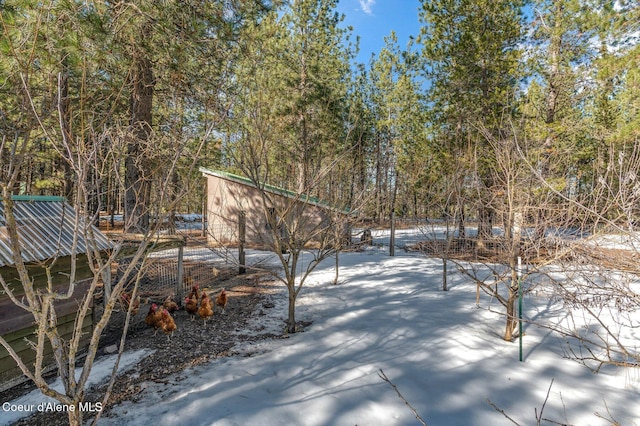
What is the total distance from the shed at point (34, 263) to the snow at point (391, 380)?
2.52ft

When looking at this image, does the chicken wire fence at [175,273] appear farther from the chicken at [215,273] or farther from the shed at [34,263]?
the shed at [34,263]

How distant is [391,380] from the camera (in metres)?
3.79

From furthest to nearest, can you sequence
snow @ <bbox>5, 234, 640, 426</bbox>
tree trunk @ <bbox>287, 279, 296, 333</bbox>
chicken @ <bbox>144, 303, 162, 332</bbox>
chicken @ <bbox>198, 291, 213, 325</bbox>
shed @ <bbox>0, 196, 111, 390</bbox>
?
chicken @ <bbox>198, 291, 213, 325</bbox> → tree trunk @ <bbox>287, 279, 296, 333</bbox> → chicken @ <bbox>144, 303, 162, 332</bbox> → shed @ <bbox>0, 196, 111, 390</bbox> → snow @ <bbox>5, 234, 640, 426</bbox>

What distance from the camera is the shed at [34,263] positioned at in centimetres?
352

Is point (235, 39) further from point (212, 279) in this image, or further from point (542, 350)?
point (542, 350)

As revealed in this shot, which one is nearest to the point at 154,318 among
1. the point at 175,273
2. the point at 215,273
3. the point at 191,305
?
the point at 191,305

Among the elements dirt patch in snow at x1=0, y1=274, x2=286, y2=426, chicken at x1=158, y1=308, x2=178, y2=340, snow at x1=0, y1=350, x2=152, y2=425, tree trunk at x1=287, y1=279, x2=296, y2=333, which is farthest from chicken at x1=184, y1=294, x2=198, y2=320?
tree trunk at x1=287, y1=279, x2=296, y2=333

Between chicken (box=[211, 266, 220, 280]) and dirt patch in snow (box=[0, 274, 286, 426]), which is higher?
chicken (box=[211, 266, 220, 280])

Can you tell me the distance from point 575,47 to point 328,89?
9.05m

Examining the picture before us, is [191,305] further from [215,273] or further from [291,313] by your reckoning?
[215,273]

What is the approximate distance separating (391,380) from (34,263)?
14.6ft

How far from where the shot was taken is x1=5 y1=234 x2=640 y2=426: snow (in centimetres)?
318

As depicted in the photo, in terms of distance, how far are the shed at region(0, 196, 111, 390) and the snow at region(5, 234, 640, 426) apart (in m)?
0.77

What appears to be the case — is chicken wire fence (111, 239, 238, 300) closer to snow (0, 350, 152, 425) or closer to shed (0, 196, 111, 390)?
shed (0, 196, 111, 390)
